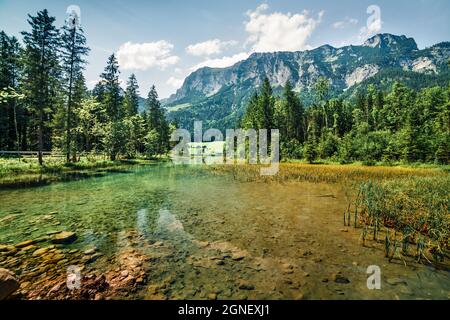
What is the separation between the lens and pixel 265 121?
60125mm

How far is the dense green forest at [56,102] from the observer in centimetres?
2773

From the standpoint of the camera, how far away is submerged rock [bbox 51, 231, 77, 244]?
27.2ft

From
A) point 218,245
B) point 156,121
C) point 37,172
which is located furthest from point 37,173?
point 156,121

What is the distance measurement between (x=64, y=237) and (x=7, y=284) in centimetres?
378

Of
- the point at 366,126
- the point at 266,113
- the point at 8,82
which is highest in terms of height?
the point at 8,82

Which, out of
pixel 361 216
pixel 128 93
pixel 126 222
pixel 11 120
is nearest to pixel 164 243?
pixel 126 222

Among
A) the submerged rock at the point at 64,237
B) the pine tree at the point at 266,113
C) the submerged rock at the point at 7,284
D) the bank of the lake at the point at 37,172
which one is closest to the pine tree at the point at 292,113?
the pine tree at the point at 266,113

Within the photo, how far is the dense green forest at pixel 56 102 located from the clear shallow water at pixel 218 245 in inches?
749

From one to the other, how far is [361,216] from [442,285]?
591 cm

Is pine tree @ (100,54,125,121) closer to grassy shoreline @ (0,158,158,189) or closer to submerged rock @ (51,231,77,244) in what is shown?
grassy shoreline @ (0,158,158,189)

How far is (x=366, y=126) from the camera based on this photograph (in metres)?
65.8

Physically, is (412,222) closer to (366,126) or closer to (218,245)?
(218,245)

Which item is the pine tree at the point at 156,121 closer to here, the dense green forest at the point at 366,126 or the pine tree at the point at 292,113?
the dense green forest at the point at 366,126
